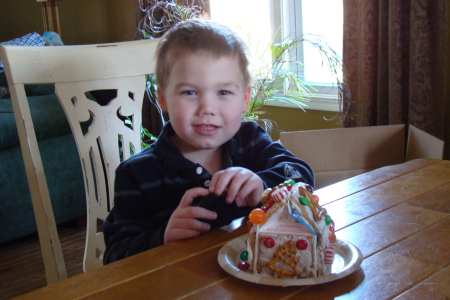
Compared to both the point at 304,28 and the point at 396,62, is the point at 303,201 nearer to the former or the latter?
the point at 396,62

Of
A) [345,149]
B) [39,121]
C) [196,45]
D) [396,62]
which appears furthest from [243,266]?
[39,121]

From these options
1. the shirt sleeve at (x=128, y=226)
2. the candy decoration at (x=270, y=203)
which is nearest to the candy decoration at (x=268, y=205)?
the candy decoration at (x=270, y=203)

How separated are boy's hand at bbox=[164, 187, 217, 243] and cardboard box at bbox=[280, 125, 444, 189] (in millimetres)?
609

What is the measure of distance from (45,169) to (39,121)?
28 cm

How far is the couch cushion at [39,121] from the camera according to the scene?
8.12 ft

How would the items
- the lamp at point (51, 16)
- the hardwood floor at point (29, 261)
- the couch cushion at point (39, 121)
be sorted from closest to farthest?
the hardwood floor at point (29, 261) < the couch cushion at point (39, 121) < the lamp at point (51, 16)

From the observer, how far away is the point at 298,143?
137 centimetres

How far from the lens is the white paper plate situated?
55 cm

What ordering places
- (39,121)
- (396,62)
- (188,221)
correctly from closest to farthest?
(188,221), (396,62), (39,121)

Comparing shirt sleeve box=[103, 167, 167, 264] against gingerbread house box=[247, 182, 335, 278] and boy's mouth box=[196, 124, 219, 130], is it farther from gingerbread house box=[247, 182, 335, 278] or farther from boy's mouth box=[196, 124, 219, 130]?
gingerbread house box=[247, 182, 335, 278]

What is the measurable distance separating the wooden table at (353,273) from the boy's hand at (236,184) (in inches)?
2.0

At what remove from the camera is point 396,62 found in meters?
1.79

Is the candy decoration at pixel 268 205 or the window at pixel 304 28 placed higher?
the window at pixel 304 28

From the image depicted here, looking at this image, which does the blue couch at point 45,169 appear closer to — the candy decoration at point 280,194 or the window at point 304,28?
the window at point 304,28
